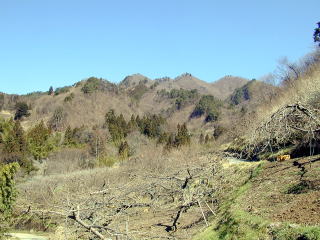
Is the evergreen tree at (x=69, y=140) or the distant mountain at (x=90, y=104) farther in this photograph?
the distant mountain at (x=90, y=104)

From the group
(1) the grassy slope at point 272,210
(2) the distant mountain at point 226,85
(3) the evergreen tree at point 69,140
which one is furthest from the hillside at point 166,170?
(2) the distant mountain at point 226,85

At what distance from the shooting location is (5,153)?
40188mm

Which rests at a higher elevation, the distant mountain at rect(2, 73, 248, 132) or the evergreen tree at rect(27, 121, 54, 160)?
the distant mountain at rect(2, 73, 248, 132)

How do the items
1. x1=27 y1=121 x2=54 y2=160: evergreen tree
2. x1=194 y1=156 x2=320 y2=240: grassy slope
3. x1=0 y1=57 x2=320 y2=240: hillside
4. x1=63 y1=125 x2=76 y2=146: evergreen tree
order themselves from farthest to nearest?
x1=63 y1=125 x2=76 y2=146: evergreen tree → x1=27 y1=121 x2=54 y2=160: evergreen tree → x1=0 y1=57 x2=320 y2=240: hillside → x1=194 y1=156 x2=320 y2=240: grassy slope

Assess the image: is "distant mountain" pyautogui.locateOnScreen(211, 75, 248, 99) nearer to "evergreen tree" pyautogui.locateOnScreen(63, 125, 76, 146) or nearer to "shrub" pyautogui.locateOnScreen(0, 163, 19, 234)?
"evergreen tree" pyautogui.locateOnScreen(63, 125, 76, 146)

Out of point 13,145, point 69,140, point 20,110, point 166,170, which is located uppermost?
point 20,110

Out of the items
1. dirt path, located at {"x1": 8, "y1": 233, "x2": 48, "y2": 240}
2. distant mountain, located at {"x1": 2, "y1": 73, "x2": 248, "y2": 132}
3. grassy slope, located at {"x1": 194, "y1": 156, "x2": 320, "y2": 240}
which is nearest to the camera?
grassy slope, located at {"x1": 194, "y1": 156, "x2": 320, "y2": 240}

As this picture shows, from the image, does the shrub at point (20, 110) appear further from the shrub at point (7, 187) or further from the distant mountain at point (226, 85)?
the distant mountain at point (226, 85)

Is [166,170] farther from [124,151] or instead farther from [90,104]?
[90,104]

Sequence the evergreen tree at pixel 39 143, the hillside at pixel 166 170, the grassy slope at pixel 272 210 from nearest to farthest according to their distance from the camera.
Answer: the grassy slope at pixel 272 210, the hillside at pixel 166 170, the evergreen tree at pixel 39 143

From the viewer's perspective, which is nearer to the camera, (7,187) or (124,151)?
(7,187)

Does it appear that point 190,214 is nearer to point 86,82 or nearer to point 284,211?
point 284,211

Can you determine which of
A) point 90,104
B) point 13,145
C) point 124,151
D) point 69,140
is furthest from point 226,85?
point 13,145

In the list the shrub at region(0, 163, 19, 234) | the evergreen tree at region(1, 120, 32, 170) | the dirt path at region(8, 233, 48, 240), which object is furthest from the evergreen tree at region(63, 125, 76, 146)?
the shrub at region(0, 163, 19, 234)
